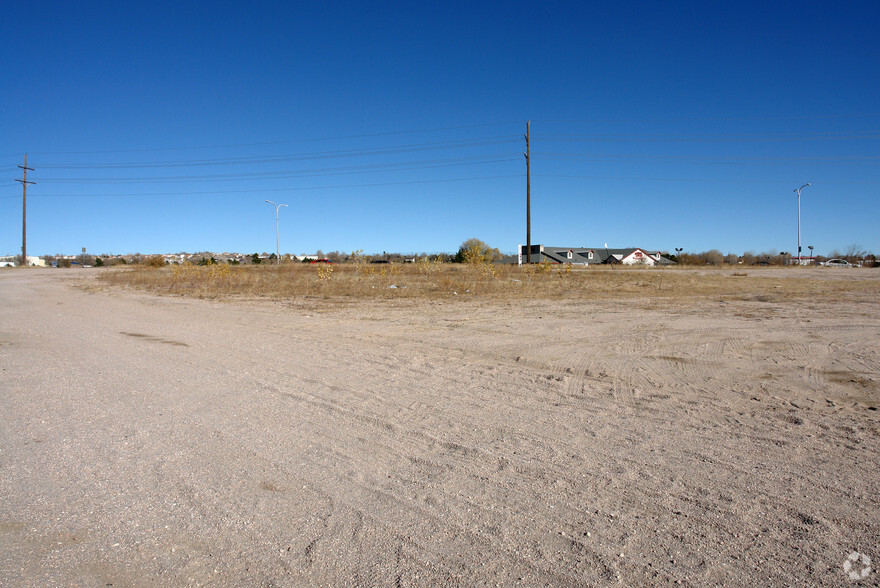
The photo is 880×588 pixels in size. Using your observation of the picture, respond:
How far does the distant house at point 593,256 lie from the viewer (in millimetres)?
110250

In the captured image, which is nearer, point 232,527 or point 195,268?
point 232,527

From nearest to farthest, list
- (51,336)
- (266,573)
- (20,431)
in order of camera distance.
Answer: (266,573), (20,431), (51,336)

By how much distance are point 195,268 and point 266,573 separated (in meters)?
35.4

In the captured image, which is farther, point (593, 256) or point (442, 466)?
point (593, 256)

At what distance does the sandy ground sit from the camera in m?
3.31

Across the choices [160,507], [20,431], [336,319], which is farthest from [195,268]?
[160,507]

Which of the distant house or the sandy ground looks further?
the distant house

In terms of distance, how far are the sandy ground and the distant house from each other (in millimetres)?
100741

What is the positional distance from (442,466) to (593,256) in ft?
402

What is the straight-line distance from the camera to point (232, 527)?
370cm

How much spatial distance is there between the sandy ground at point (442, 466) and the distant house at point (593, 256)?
10074cm

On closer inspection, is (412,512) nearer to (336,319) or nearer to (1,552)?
(1,552)

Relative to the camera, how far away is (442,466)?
473cm

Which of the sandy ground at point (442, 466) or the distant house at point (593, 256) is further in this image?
the distant house at point (593, 256)
